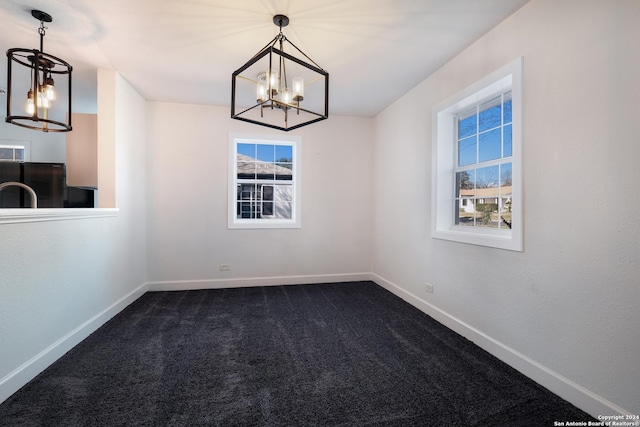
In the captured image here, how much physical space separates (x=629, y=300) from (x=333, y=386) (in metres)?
1.67

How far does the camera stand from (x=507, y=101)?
2420 millimetres

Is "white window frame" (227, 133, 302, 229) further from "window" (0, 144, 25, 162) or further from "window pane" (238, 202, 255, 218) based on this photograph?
"window" (0, 144, 25, 162)

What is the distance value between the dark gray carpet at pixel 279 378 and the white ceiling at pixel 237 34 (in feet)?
8.46

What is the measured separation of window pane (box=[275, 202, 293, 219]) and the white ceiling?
1932mm

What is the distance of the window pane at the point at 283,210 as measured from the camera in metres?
4.51

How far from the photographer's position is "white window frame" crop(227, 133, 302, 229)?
163 inches

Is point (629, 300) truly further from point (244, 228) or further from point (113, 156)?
point (113, 156)

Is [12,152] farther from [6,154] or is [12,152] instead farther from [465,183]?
[465,183]

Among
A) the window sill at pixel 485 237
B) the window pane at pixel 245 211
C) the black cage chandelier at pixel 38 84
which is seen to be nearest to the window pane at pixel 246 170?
the window pane at pixel 245 211

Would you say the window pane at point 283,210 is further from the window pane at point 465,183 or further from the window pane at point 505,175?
the window pane at point 505,175

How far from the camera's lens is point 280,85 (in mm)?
2275

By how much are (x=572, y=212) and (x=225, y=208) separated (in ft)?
12.3

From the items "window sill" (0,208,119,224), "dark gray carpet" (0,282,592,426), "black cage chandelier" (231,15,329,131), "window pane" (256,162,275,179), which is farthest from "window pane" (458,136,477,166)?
"window sill" (0,208,119,224)

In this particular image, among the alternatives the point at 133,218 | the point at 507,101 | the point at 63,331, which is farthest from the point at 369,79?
the point at 63,331
